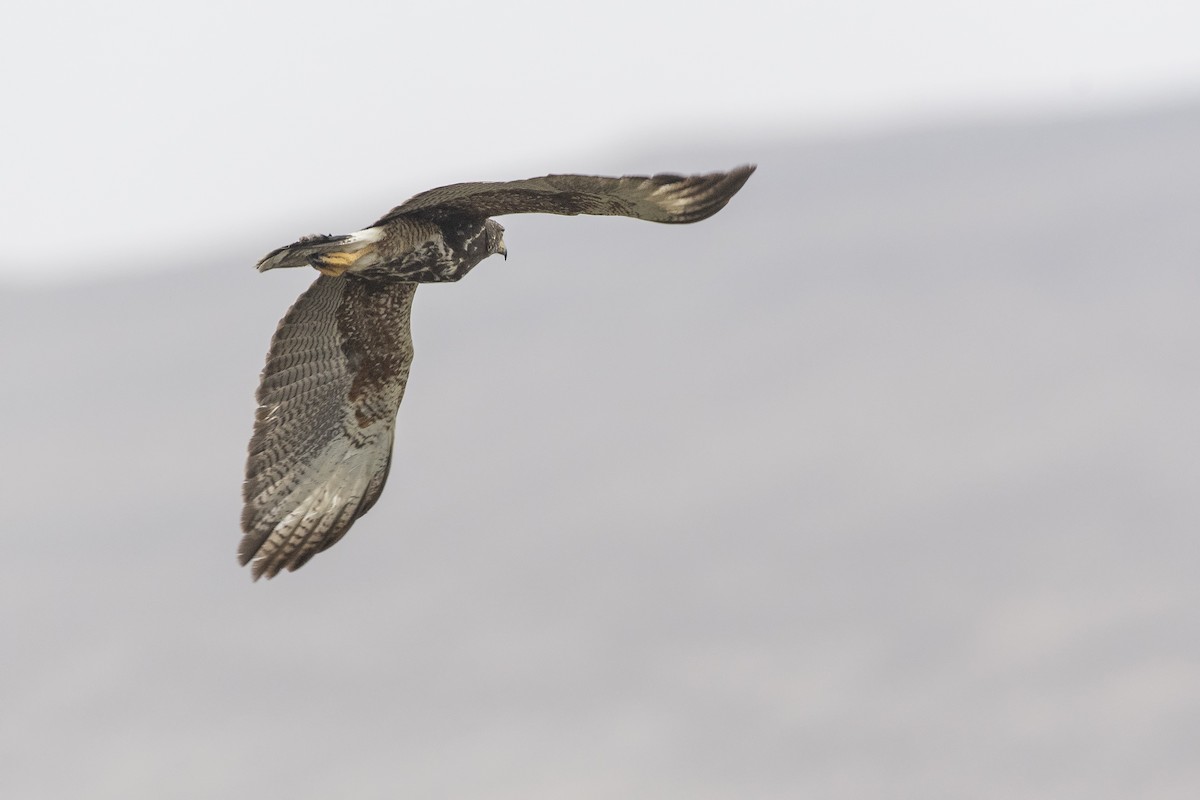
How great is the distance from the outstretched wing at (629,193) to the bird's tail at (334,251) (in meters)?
0.81

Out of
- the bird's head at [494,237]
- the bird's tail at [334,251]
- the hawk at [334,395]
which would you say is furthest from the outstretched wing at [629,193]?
the bird's head at [494,237]

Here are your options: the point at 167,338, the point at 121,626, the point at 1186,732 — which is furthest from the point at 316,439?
the point at 167,338

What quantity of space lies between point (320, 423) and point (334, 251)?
2111mm

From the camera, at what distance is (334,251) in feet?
34.2

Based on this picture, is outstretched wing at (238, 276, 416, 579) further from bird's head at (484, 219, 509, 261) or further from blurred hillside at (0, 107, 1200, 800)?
blurred hillside at (0, 107, 1200, 800)

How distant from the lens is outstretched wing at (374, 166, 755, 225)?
902 centimetres

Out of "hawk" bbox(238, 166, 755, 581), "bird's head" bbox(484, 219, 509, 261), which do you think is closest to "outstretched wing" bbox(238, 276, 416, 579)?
"hawk" bbox(238, 166, 755, 581)

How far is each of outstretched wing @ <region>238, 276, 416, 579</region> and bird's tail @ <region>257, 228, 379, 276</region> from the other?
49.4 inches

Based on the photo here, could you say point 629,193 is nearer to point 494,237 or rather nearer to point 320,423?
point 494,237

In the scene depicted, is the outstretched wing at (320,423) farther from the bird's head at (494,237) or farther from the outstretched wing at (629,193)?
the outstretched wing at (629,193)

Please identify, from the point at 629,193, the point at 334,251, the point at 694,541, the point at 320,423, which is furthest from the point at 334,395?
the point at 694,541

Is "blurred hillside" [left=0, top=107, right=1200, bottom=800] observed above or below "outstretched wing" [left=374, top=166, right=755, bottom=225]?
above

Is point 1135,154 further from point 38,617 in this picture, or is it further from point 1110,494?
point 38,617

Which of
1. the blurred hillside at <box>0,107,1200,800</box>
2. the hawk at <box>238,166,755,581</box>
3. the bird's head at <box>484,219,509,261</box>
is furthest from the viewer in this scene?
the blurred hillside at <box>0,107,1200,800</box>
